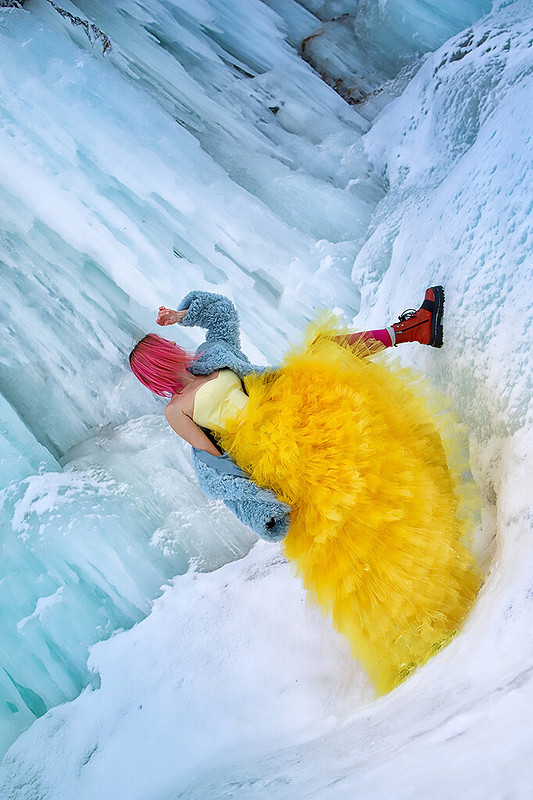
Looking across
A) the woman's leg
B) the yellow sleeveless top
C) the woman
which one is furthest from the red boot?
the yellow sleeveless top

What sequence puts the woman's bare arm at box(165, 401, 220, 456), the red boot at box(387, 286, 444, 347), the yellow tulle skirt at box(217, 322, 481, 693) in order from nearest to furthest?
the yellow tulle skirt at box(217, 322, 481, 693) → the woman's bare arm at box(165, 401, 220, 456) → the red boot at box(387, 286, 444, 347)

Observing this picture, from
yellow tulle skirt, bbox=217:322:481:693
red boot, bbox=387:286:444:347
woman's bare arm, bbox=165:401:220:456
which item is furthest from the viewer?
red boot, bbox=387:286:444:347

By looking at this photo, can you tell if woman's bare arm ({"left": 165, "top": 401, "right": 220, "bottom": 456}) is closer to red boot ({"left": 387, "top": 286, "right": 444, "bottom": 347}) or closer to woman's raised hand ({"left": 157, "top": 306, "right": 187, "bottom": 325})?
woman's raised hand ({"left": 157, "top": 306, "right": 187, "bottom": 325})

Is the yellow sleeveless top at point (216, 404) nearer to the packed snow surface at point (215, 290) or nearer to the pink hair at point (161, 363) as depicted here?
the pink hair at point (161, 363)

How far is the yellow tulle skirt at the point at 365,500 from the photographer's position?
3.31 feet

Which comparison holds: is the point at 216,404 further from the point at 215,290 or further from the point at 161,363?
the point at 215,290

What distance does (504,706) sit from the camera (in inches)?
28.7

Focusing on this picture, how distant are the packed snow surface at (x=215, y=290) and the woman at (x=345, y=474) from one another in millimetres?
86

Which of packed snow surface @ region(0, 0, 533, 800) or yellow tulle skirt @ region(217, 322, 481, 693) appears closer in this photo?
yellow tulle skirt @ region(217, 322, 481, 693)

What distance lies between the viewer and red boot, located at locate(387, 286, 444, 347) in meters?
1.36

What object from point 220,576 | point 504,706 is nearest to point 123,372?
point 220,576

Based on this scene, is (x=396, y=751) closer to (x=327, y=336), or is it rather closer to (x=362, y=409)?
(x=362, y=409)

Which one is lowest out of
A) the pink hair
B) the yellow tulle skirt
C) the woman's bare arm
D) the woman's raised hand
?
the yellow tulle skirt

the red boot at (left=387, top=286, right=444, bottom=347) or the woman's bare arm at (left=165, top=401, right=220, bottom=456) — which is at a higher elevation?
the woman's bare arm at (left=165, top=401, right=220, bottom=456)
